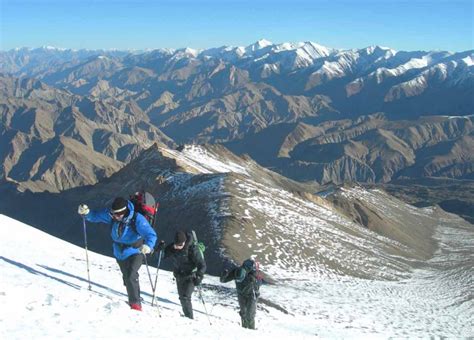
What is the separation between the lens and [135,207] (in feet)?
44.4

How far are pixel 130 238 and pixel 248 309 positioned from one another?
5.60 m

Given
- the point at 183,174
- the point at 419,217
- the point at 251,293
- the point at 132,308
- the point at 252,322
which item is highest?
the point at 132,308

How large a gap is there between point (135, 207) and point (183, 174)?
65.4 m

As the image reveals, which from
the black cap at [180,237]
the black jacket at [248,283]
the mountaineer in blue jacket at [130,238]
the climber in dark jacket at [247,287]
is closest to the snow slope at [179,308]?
the climber in dark jacket at [247,287]

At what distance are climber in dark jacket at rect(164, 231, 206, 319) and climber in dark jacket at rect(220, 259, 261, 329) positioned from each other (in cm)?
190

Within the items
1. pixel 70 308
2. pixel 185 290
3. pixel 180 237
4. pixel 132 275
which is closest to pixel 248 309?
pixel 185 290

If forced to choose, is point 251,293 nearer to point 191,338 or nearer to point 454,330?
point 191,338

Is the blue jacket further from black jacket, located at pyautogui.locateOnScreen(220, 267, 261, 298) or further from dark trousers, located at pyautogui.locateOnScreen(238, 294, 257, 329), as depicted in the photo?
dark trousers, located at pyautogui.locateOnScreen(238, 294, 257, 329)

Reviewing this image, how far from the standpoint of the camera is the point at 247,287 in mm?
16656

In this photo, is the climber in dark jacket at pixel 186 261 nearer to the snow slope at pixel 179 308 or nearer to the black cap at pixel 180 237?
the black cap at pixel 180 237

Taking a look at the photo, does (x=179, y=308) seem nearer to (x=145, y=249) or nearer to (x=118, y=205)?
(x=145, y=249)

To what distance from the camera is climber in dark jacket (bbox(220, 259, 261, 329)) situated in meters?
16.5

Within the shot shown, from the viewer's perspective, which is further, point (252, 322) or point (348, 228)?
point (348, 228)

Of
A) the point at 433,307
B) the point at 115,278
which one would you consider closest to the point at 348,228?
the point at 433,307
